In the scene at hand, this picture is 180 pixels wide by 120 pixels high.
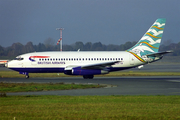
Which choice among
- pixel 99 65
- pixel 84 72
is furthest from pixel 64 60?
pixel 99 65

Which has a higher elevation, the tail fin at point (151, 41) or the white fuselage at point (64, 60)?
the tail fin at point (151, 41)

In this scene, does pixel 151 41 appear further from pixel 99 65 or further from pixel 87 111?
pixel 87 111

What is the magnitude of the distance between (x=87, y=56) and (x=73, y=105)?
86.3ft

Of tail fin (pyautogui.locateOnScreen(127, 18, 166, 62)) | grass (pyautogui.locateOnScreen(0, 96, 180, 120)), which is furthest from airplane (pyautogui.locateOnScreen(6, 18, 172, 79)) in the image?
grass (pyautogui.locateOnScreen(0, 96, 180, 120))

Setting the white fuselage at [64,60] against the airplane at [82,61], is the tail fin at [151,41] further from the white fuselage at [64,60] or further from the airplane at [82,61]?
the white fuselage at [64,60]

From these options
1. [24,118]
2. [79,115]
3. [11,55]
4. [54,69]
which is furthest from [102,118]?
[11,55]

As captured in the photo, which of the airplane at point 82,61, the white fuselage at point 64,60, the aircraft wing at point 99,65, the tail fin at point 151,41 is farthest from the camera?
the tail fin at point 151,41

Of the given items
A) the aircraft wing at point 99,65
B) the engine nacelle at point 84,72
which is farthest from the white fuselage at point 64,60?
the engine nacelle at point 84,72

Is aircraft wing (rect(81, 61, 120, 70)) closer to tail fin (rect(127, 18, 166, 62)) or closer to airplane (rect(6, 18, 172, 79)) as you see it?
airplane (rect(6, 18, 172, 79))

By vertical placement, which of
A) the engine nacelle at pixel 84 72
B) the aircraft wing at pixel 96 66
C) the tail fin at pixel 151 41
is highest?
the tail fin at pixel 151 41

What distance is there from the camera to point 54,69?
1612 inches

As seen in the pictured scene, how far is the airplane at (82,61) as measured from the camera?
1597 inches

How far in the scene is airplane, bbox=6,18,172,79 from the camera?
1597 inches

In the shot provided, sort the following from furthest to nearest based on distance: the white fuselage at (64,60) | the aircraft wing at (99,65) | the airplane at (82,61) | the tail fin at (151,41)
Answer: the tail fin at (151,41), the white fuselage at (64,60), the airplane at (82,61), the aircraft wing at (99,65)
